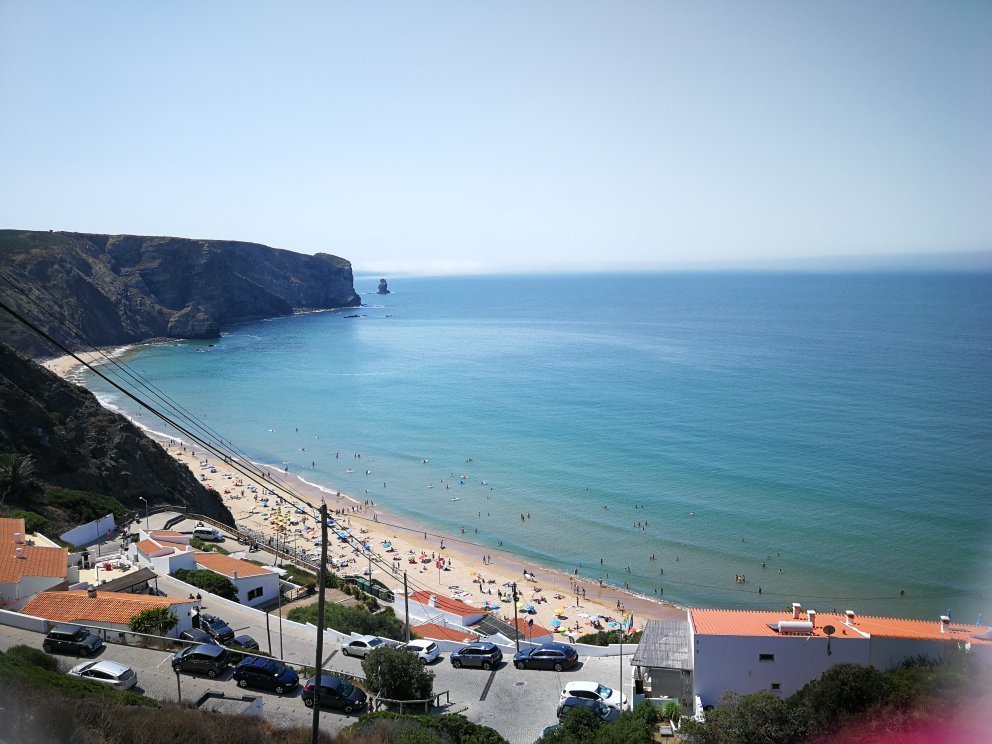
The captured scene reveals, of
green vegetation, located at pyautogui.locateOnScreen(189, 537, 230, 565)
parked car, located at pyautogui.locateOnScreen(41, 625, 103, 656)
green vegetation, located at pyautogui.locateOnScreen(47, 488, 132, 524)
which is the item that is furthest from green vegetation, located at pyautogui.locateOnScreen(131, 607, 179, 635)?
green vegetation, located at pyautogui.locateOnScreen(47, 488, 132, 524)

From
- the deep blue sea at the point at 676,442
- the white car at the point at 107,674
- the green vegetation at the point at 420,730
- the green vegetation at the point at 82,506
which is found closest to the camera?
the green vegetation at the point at 420,730

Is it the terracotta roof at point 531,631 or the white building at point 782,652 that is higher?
the white building at point 782,652

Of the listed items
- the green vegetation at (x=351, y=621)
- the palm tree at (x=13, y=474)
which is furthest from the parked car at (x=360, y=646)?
the palm tree at (x=13, y=474)

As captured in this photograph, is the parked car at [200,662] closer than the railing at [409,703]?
No

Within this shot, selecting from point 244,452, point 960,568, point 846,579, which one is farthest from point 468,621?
point 244,452

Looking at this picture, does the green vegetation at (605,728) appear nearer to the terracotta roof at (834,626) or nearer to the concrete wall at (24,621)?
the terracotta roof at (834,626)
